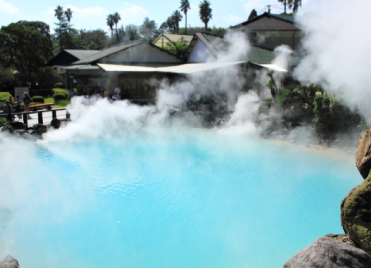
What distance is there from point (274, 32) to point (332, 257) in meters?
24.9

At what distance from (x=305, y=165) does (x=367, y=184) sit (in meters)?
6.75

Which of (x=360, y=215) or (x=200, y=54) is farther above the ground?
(x=200, y=54)

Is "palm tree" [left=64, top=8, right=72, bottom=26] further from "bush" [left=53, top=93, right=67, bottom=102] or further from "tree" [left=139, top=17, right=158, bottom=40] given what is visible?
"bush" [left=53, top=93, right=67, bottom=102]

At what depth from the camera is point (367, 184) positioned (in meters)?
3.55

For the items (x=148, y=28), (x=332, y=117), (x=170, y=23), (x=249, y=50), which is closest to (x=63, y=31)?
(x=148, y=28)

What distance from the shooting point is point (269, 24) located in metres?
26.5

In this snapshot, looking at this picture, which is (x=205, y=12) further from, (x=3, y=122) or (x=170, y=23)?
(x=3, y=122)

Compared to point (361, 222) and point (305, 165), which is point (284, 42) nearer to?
point (305, 165)

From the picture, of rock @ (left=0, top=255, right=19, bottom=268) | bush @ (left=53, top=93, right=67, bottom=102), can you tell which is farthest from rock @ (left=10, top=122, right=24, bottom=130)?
bush @ (left=53, top=93, right=67, bottom=102)

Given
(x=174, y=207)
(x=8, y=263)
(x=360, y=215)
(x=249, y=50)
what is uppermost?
(x=249, y=50)

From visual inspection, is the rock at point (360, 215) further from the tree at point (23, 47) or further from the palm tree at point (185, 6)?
the palm tree at point (185, 6)

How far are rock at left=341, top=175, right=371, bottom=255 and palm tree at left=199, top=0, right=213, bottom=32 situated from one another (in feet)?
176

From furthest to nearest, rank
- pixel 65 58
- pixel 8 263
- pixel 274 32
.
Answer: pixel 65 58, pixel 274 32, pixel 8 263

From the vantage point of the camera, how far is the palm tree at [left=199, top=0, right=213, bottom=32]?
172ft
